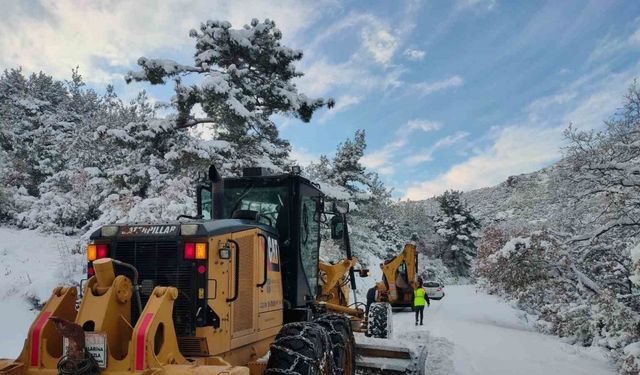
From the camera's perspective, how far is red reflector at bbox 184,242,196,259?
15.0 ft

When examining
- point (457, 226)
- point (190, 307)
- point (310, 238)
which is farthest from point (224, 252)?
point (457, 226)

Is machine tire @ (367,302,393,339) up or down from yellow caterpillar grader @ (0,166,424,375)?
down

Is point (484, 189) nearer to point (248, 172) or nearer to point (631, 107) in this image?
point (631, 107)

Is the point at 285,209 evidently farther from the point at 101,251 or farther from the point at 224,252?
the point at 101,251

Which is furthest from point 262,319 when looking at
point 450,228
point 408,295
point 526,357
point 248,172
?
point 450,228

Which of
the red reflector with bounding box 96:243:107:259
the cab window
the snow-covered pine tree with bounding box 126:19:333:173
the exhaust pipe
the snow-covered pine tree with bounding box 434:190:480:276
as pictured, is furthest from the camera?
the snow-covered pine tree with bounding box 434:190:480:276

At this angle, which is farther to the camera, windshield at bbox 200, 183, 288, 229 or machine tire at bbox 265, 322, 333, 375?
windshield at bbox 200, 183, 288, 229

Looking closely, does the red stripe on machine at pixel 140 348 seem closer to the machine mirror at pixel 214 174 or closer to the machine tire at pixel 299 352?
the machine tire at pixel 299 352

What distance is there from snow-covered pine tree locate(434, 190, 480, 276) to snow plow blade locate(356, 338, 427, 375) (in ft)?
154

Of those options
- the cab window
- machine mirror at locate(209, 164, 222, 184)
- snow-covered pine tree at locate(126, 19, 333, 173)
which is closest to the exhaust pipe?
machine mirror at locate(209, 164, 222, 184)

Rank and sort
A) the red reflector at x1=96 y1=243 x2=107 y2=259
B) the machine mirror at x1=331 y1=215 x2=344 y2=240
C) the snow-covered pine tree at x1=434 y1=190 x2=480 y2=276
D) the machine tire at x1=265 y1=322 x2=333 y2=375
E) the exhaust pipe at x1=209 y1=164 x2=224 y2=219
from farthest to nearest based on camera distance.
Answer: the snow-covered pine tree at x1=434 y1=190 x2=480 y2=276, the machine mirror at x1=331 y1=215 x2=344 y2=240, the exhaust pipe at x1=209 y1=164 x2=224 y2=219, the red reflector at x1=96 y1=243 x2=107 y2=259, the machine tire at x1=265 y1=322 x2=333 y2=375

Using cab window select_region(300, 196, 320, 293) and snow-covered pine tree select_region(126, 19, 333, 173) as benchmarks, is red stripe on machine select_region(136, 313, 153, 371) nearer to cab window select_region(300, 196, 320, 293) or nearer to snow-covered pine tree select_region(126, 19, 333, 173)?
cab window select_region(300, 196, 320, 293)

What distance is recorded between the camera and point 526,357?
1126cm

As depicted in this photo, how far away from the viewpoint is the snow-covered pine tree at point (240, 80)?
15.7 metres
